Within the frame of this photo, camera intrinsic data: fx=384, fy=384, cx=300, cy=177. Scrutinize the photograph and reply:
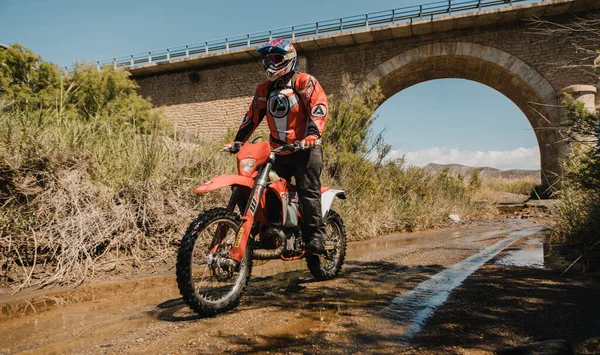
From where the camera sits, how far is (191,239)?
8.81ft

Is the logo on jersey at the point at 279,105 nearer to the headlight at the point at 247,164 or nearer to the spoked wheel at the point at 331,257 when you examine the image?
the headlight at the point at 247,164

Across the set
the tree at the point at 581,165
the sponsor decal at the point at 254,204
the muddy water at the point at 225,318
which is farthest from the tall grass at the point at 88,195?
the tree at the point at 581,165

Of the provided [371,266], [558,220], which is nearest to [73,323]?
[371,266]

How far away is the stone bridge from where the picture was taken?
18844 mm

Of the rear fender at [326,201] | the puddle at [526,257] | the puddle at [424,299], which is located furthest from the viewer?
the puddle at [526,257]

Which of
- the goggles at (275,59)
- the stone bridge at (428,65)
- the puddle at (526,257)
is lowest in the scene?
the puddle at (526,257)

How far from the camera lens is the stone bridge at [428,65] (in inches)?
742

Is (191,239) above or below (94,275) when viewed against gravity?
above

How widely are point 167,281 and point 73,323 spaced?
53.8 inches

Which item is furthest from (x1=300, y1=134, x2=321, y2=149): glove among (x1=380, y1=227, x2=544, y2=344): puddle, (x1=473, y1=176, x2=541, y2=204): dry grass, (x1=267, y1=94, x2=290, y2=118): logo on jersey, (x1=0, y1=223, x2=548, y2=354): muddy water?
(x1=473, y1=176, x2=541, y2=204): dry grass

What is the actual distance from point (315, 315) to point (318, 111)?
178 centimetres

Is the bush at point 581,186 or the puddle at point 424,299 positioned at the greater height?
the bush at point 581,186

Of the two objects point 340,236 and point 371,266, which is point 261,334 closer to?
point 340,236

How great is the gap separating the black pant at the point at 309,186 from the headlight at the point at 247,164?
44 centimetres
